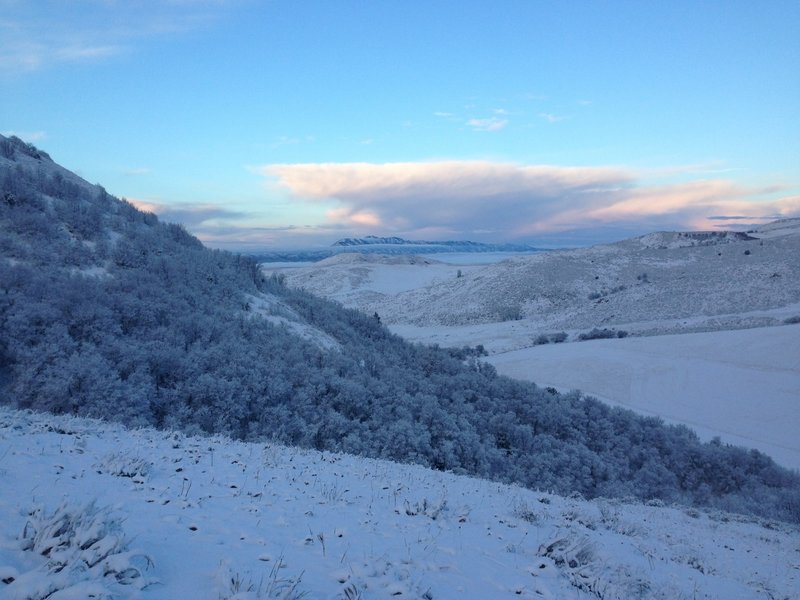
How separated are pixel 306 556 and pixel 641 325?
112 feet

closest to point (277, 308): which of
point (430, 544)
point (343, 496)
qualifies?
point (343, 496)

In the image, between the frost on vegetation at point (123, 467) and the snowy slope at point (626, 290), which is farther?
the snowy slope at point (626, 290)

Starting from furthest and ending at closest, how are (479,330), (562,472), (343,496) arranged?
(479,330) → (562,472) → (343,496)

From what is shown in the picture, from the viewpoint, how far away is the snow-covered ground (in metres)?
3.38

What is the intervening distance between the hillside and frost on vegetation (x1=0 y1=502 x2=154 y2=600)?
3030cm

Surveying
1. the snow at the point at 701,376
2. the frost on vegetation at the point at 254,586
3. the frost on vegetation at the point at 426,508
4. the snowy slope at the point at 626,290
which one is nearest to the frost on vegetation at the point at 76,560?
the frost on vegetation at the point at 254,586

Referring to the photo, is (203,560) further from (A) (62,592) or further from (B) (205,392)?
(B) (205,392)

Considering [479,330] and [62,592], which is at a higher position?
[62,592]

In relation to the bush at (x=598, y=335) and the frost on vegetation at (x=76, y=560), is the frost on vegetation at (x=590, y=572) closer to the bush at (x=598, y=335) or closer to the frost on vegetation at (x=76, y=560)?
the frost on vegetation at (x=76, y=560)

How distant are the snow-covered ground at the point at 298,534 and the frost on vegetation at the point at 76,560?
12 mm

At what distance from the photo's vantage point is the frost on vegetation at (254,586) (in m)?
3.21

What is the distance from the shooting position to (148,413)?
10391mm

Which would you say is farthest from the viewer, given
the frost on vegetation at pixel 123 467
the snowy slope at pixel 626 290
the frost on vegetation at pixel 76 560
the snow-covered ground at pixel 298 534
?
the snowy slope at pixel 626 290

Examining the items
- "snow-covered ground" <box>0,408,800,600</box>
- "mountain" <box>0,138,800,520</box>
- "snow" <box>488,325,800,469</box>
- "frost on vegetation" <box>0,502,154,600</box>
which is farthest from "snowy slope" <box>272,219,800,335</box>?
"frost on vegetation" <box>0,502,154,600</box>
